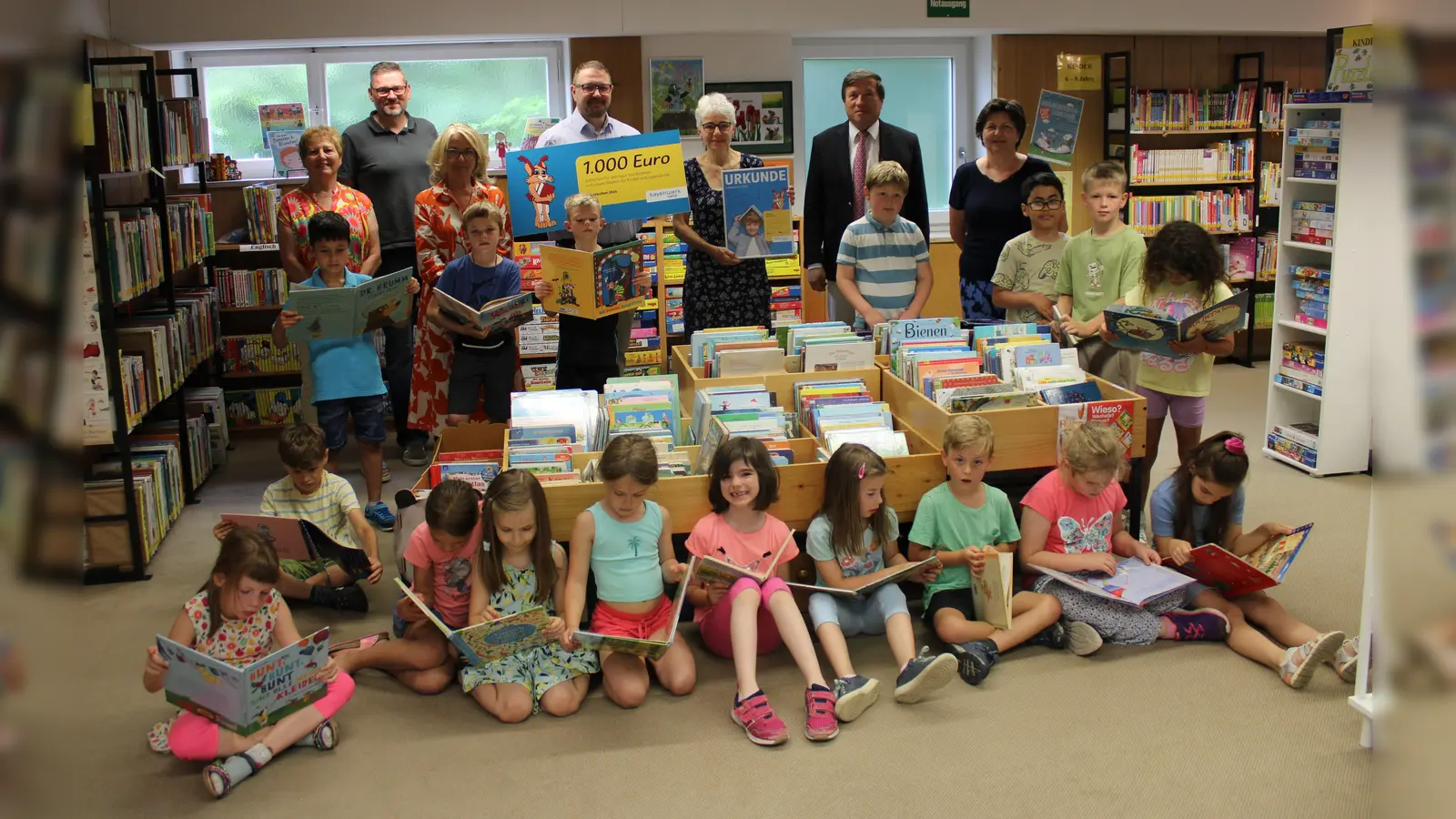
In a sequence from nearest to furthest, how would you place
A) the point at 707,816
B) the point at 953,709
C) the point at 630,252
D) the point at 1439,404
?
the point at 1439,404 → the point at 707,816 → the point at 953,709 → the point at 630,252

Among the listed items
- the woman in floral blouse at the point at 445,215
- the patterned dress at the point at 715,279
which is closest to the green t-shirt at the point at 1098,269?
the patterned dress at the point at 715,279

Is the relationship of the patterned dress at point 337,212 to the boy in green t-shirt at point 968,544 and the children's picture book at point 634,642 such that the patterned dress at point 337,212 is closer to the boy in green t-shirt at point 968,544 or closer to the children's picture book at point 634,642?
the children's picture book at point 634,642

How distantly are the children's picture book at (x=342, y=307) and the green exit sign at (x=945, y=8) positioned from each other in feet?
10.9

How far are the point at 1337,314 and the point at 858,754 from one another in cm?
301

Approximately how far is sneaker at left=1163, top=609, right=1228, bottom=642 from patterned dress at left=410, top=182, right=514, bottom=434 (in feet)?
9.05

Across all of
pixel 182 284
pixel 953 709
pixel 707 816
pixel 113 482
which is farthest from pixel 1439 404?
pixel 182 284

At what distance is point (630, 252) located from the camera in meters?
4.55

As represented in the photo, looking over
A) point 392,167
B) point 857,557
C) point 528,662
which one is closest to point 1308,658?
point 857,557

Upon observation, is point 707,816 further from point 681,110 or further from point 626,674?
point 681,110

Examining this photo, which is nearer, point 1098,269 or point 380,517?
point 1098,269

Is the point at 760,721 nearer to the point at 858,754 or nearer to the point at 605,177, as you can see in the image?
the point at 858,754

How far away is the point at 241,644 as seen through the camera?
9.39 feet

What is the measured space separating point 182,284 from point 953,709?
14.2 ft

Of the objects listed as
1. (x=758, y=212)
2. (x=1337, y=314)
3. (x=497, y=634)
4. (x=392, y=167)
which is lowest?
(x=497, y=634)
